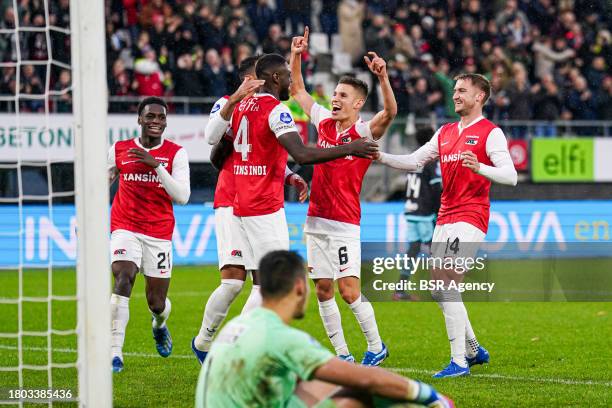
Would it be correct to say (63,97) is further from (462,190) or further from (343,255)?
(462,190)

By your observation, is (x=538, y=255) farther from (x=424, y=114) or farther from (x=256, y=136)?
(x=256, y=136)

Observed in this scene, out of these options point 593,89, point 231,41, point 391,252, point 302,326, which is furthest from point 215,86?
point 302,326

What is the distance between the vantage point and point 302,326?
486 inches

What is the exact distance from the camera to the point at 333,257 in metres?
9.24

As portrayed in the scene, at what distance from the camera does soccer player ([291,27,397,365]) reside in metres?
9.23

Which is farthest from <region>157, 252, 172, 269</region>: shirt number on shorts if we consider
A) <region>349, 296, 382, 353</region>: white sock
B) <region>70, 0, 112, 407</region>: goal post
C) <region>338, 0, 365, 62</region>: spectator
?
<region>338, 0, 365, 62</region>: spectator

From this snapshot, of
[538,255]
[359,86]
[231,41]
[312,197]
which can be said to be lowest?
[538,255]

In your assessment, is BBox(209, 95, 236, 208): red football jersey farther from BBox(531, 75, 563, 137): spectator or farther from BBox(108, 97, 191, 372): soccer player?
BBox(531, 75, 563, 137): spectator

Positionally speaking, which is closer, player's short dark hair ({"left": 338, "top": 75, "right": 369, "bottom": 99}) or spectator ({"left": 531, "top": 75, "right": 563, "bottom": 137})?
player's short dark hair ({"left": 338, "top": 75, "right": 369, "bottom": 99})

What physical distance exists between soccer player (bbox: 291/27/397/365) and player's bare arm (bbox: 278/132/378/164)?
116 centimetres

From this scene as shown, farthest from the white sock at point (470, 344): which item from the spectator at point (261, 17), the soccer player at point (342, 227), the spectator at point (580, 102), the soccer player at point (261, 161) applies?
the spectator at point (580, 102)

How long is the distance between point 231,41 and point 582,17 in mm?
9564

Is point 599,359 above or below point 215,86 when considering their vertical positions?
below

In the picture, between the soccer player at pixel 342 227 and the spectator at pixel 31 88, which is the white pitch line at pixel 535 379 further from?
the spectator at pixel 31 88
